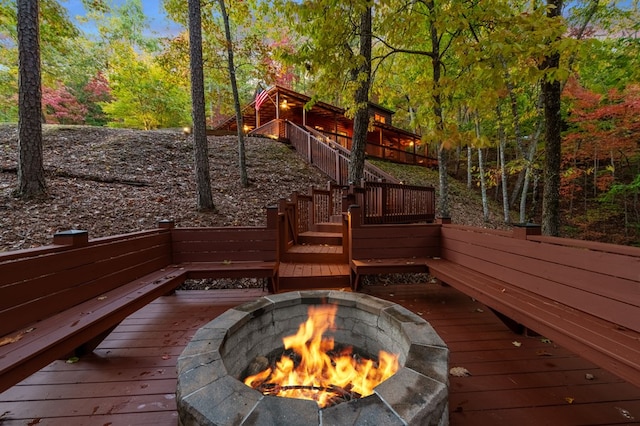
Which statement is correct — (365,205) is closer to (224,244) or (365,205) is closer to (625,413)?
(224,244)

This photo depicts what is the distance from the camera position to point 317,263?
4.95 meters

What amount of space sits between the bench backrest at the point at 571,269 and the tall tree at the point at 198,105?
584 cm

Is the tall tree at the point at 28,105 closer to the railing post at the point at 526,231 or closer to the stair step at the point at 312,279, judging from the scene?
the stair step at the point at 312,279

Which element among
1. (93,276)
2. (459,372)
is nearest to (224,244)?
(93,276)

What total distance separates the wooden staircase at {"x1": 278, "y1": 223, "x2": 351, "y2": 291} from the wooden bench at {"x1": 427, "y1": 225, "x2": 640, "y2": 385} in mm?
1756

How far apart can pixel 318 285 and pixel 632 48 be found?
26.4ft

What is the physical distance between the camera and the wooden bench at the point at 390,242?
4.30 meters

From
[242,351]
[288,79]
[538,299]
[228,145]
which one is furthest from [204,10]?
[288,79]

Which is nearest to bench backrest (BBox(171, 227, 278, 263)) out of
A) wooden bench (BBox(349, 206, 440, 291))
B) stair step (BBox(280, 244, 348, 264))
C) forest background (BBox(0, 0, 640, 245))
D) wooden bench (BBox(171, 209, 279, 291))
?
wooden bench (BBox(171, 209, 279, 291))

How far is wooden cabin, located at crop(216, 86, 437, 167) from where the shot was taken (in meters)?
15.5

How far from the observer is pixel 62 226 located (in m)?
4.63

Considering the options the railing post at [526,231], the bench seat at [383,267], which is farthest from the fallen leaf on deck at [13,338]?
the railing post at [526,231]

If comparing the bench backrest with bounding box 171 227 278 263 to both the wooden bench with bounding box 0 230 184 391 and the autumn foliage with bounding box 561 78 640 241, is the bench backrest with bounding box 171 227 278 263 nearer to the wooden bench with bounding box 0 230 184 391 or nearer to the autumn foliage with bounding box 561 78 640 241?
the wooden bench with bounding box 0 230 184 391

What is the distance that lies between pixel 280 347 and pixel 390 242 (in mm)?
2606
